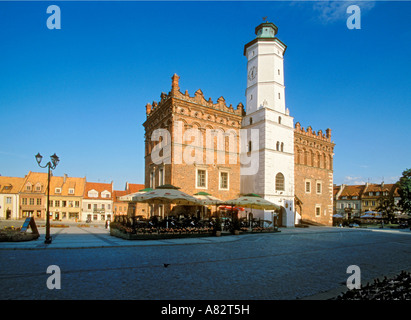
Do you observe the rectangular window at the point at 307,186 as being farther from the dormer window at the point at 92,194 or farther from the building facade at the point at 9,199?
the building facade at the point at 9,199

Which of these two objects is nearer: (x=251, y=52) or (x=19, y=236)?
(x=19, y=236)

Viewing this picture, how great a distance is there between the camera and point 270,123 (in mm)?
28688

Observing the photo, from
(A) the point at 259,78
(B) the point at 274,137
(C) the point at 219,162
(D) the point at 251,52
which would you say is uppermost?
(D) the point at 251,52

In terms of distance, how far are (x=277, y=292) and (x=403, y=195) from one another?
11594 mm

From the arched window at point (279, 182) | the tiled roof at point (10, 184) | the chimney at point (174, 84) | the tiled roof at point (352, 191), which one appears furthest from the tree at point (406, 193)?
the tiled roof at point (352, 191)

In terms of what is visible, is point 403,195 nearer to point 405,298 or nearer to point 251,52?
point 405,298

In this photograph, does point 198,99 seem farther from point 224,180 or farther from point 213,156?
point 224,180

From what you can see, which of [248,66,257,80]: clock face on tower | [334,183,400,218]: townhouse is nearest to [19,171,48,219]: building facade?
[248,66,257,80]: clock face on tower

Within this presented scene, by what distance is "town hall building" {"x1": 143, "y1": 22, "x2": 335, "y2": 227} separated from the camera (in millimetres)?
25938

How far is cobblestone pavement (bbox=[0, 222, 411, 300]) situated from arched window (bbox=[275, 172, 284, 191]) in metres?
16.4

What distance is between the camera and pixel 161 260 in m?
9.86

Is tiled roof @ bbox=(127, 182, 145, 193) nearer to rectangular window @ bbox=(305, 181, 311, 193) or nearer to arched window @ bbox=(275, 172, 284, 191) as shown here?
rectangular window @ bbox=(305, 181, 311, 193)

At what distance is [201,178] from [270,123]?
925 cm
